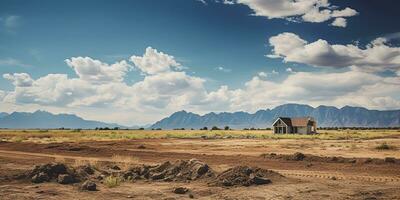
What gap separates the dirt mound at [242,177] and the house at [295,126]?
72.8 meters

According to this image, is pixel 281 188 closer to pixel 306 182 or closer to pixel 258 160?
pixel 306 182

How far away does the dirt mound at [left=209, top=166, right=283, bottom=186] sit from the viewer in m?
17.9

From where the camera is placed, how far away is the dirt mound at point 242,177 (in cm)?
1794

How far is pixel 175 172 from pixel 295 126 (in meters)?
74.5

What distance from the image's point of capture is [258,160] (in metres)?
31.4

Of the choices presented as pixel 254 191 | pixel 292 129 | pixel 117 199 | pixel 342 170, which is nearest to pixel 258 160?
pixel 342 170

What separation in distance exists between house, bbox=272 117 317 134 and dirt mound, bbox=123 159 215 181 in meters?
72.3

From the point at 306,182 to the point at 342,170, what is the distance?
671cm

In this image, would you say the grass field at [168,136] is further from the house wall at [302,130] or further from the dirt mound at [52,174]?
the dirt mound at [52,174]

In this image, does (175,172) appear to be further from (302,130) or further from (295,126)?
(295,126)

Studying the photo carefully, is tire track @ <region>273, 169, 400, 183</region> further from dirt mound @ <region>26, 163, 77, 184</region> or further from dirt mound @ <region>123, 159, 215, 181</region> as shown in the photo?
dirt mound @ <region>26, 163, 77, 184</region>

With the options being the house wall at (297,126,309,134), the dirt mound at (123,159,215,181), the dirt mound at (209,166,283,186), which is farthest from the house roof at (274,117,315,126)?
the dirt mound at (209,166,283,186)

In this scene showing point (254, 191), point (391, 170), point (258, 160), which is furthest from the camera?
point (258, 160)

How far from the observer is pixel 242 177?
18.2m
